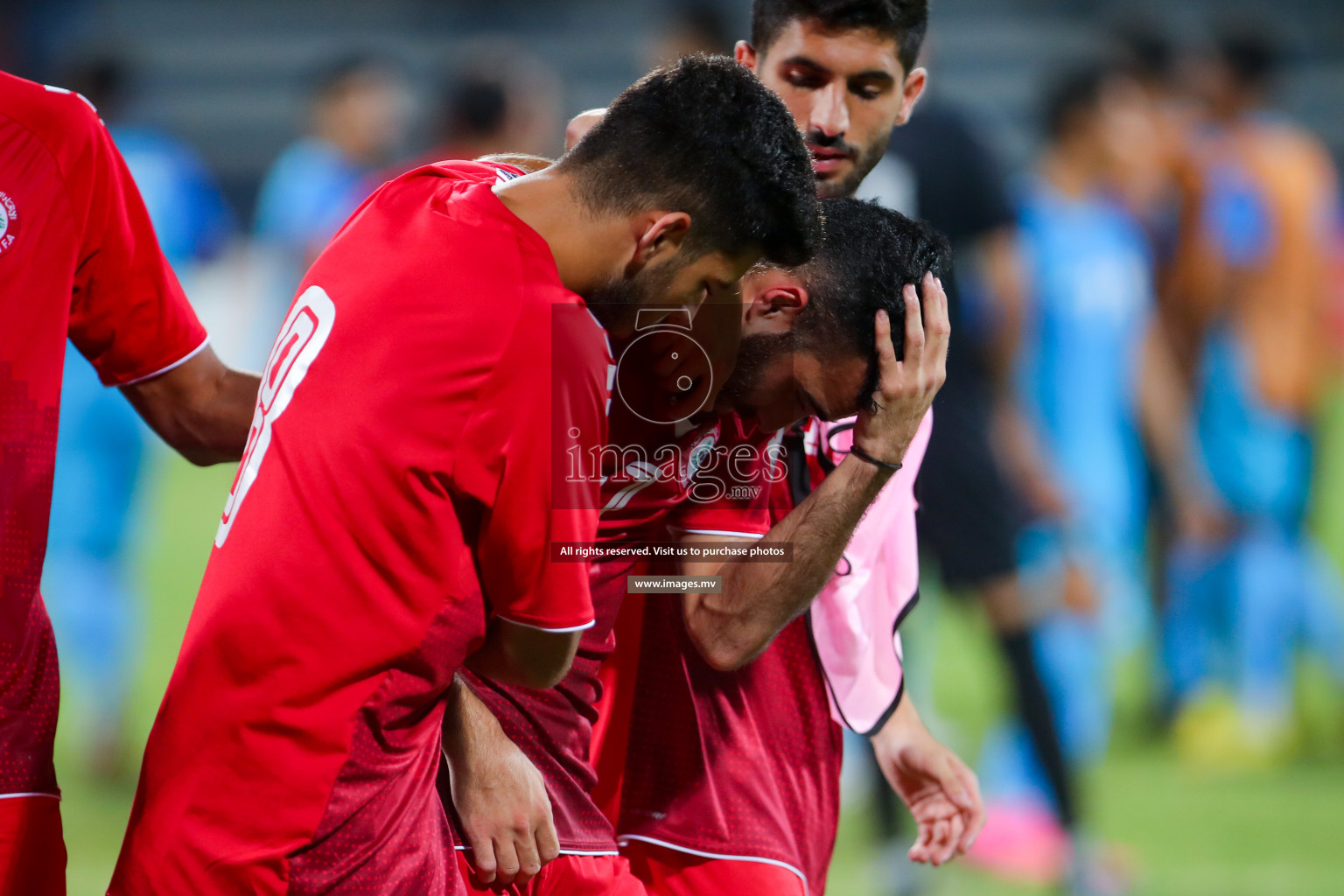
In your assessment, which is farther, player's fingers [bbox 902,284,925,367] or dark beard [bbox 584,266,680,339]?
player's fingers [bbox 902,284,925,367]

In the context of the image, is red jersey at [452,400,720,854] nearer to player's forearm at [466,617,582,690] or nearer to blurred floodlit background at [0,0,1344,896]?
player's forearm at [466,617,582,690]

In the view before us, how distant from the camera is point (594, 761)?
258cm

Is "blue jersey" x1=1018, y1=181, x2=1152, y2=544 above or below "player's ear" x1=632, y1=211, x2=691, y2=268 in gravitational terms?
below

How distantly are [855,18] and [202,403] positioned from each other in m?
1.34

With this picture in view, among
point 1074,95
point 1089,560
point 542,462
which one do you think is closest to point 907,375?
point 542,462

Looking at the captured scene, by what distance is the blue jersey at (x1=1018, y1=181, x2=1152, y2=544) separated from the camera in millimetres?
6395

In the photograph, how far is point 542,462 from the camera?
1879 mm

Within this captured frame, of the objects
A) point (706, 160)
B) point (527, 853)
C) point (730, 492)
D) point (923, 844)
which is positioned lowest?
point (923, 844)

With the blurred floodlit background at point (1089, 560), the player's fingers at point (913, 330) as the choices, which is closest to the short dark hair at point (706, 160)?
the player's fingers at point (913, 330)

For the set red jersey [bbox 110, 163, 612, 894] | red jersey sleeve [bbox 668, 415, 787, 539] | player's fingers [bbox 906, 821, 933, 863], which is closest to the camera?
red jersey [bbox 110, 163, 612, 894]

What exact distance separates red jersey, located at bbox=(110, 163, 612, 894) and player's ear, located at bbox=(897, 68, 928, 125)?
123 cm

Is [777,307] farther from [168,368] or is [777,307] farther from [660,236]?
[168,368]

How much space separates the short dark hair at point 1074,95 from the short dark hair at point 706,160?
4.62m

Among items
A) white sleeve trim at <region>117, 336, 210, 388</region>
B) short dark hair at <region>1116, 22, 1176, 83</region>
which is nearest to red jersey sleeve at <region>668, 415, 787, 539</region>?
white sleeve trim at <region>117, 336, 210, 388</region>
